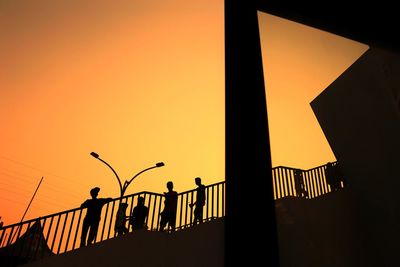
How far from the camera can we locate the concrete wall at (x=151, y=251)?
7465mm

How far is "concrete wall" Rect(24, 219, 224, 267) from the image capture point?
7465mm

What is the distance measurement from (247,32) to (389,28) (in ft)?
6.73

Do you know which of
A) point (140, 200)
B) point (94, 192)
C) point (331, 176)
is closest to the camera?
point (94, 192)

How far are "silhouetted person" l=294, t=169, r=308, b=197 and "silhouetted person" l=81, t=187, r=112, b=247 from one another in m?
6.03

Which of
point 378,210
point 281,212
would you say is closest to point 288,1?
point 281,212

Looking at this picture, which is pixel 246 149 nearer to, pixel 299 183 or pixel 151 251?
pixel 151 251

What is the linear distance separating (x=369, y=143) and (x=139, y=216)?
6916mm

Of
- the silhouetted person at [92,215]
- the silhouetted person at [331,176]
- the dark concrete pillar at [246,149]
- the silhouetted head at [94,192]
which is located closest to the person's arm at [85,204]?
the silhouetted person at [92,215]

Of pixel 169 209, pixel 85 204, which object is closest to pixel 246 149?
pixel 169 209

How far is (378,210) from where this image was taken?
9242mm

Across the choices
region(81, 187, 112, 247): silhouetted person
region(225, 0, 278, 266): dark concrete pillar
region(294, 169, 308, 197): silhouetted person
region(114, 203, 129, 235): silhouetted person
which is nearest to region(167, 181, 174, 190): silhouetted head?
region(114, 203, 129, 235): silhouetted person

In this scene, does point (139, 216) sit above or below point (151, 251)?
above

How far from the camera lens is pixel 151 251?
7.63 m

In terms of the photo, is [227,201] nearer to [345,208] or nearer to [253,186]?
[253,186]
